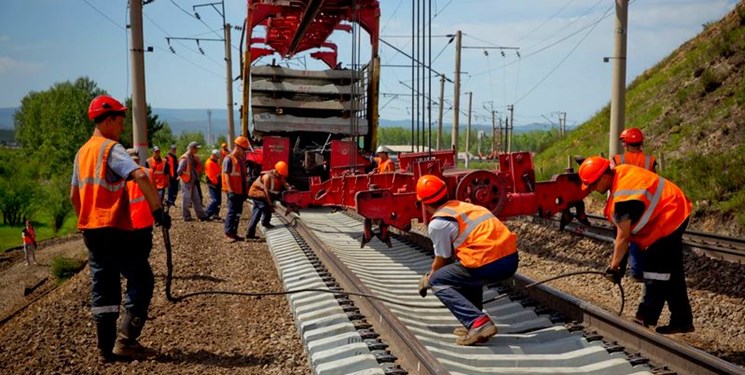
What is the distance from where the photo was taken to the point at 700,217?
1025 cm

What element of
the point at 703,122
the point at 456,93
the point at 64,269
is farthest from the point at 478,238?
the point at 456,93

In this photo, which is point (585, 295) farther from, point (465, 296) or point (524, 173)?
point (465, 296)

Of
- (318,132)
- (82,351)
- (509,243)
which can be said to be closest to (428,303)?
(509,243)

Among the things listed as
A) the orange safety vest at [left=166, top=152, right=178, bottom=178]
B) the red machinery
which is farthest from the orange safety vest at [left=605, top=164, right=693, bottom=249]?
the orange safety vest at [left=166, top=152, right=178, bottom=178]

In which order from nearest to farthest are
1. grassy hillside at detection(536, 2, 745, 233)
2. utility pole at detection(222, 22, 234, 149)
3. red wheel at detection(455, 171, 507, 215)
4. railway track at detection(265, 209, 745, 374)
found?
railway track at detection(265, 209, 745, 374)
red wheel at detection(455, 171, 507, 215)
grassy hillside at detection(536, 2, 745, 233)
utility pole at detection(222, 22, 234, 149)

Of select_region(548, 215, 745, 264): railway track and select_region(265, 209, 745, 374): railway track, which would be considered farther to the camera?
select_region(548, 215, 745, 264): railway track

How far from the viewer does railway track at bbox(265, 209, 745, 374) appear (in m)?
3.98

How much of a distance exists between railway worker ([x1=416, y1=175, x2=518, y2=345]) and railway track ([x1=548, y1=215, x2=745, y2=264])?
12.4 ft

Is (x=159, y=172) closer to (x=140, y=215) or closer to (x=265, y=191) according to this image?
(x=265, y=191)

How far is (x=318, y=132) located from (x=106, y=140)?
33.8 feet

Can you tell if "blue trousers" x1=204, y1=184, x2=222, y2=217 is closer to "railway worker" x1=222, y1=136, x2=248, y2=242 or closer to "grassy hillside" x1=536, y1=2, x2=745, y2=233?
Answer: "railway worker" x1=222, y1=136, x2=248, y2=242

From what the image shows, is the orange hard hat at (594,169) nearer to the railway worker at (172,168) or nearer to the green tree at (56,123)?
the railway worker at (172,168)

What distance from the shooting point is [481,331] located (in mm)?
4500

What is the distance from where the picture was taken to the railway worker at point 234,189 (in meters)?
10.4
